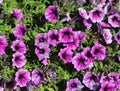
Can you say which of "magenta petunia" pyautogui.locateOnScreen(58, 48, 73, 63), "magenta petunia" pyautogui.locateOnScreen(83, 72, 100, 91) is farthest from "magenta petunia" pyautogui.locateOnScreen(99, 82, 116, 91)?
"magenta petunia" pyautogui.locateOnScreen(58, 48, 73, 63)

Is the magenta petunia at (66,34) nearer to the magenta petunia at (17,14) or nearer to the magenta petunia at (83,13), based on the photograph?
the magenta petunia at (83,13)

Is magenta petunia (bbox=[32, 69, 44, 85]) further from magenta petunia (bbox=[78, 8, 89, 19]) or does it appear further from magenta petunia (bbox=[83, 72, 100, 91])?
magenta petunia (bbox=[78, 8, 89, 19])

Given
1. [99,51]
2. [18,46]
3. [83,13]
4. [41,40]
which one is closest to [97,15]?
[83,13]

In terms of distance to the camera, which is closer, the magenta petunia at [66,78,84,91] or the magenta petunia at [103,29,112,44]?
the magenta petunia at [66,78,84,91]

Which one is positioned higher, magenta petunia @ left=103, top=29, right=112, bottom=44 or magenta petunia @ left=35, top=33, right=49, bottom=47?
magenta petunia @ left=35, top=33, right=49, bottom=47


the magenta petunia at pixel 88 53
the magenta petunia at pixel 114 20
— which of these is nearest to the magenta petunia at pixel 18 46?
the magenta petunia at pixel 88 53

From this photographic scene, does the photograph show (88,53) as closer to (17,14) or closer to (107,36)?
(107,36)
